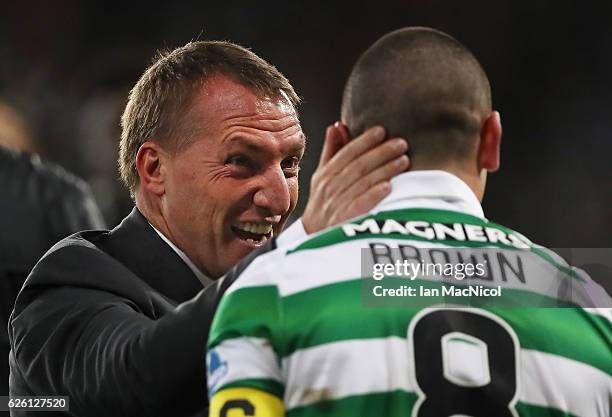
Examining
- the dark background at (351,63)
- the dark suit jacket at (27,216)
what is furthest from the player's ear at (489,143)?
the dark background at (351,63)

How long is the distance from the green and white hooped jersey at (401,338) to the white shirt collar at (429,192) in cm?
2

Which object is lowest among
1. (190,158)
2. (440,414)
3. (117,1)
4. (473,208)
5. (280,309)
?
(440,414)

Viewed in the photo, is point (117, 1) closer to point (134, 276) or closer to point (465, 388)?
point (134, 276)

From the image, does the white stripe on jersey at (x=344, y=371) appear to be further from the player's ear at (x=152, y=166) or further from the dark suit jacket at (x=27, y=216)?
the dark suit jacket at (x=27, y=216)

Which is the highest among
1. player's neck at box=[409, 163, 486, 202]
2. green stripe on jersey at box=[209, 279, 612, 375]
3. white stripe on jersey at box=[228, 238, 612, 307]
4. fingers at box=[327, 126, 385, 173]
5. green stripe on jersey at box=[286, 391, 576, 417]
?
fingers at box=[327, 126, 385, 173]

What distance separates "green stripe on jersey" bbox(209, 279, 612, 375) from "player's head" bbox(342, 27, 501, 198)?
23cm

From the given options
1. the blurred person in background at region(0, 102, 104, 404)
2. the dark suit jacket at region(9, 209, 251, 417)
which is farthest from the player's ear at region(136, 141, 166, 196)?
the blurred person in background at region(0, 102, 104, 404)

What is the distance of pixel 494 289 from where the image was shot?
1644 mm

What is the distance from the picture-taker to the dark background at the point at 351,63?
6.48 m

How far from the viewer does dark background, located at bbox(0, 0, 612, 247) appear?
6.48m

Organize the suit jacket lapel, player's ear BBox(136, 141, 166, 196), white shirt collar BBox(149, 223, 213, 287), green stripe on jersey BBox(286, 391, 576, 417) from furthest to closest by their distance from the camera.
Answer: player's ear BBox(136, 141, 166, 196) → white shirt collar BBox(149, 223, 213, 287) → the suit jacket lapel → green stripe on jersey BBox(286, 391, 576, 417)

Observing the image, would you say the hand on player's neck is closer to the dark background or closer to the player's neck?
the player's neck

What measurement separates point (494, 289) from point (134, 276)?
1.01 m

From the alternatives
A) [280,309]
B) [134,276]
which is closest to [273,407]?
[280,309]
